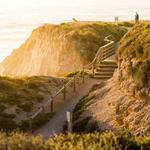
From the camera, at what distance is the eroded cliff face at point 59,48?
160ft

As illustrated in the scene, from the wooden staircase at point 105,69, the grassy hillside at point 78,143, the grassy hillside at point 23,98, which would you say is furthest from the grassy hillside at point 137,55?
the grassy hillside at point 78,143

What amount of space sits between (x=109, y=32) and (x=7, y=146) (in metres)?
37.5

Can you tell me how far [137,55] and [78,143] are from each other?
1224cm

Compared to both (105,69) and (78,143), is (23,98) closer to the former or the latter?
(105,69)

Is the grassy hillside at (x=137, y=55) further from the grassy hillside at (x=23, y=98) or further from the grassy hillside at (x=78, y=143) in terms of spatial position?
the grassy hillside at (x=78, y=143)

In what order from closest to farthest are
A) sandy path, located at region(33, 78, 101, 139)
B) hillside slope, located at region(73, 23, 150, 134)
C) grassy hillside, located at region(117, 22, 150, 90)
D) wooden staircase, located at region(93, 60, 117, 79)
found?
hillside slope, located at region(73, 23, 150, 134) < grassy hillside, located at region(117, 22, 150, 90) < sandy path, located at region(33, 78, 101, 139) < wooden staircase, located at region(93, 60, 117, 79)

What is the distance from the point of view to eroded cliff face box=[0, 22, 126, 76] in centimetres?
4872

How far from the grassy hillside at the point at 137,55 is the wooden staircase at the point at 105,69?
5.90m

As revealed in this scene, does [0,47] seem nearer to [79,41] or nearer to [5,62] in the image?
[5,62]

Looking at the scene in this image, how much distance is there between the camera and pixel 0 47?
264 feet

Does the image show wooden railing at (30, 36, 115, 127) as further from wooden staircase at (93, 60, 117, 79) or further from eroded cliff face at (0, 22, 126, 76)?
eroded cliff face at (0, 22, 126, 76)

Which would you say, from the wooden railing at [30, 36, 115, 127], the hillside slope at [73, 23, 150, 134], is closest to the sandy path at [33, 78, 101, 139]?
the wooden railing at [30, 36, 115, 127]

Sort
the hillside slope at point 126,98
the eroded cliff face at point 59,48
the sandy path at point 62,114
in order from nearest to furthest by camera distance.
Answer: the hillside slope at point 126,98
the sandy path at point 62,114
the eroded cliff face at point 59,48

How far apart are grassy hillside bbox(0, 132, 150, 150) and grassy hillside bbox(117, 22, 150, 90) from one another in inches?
367
